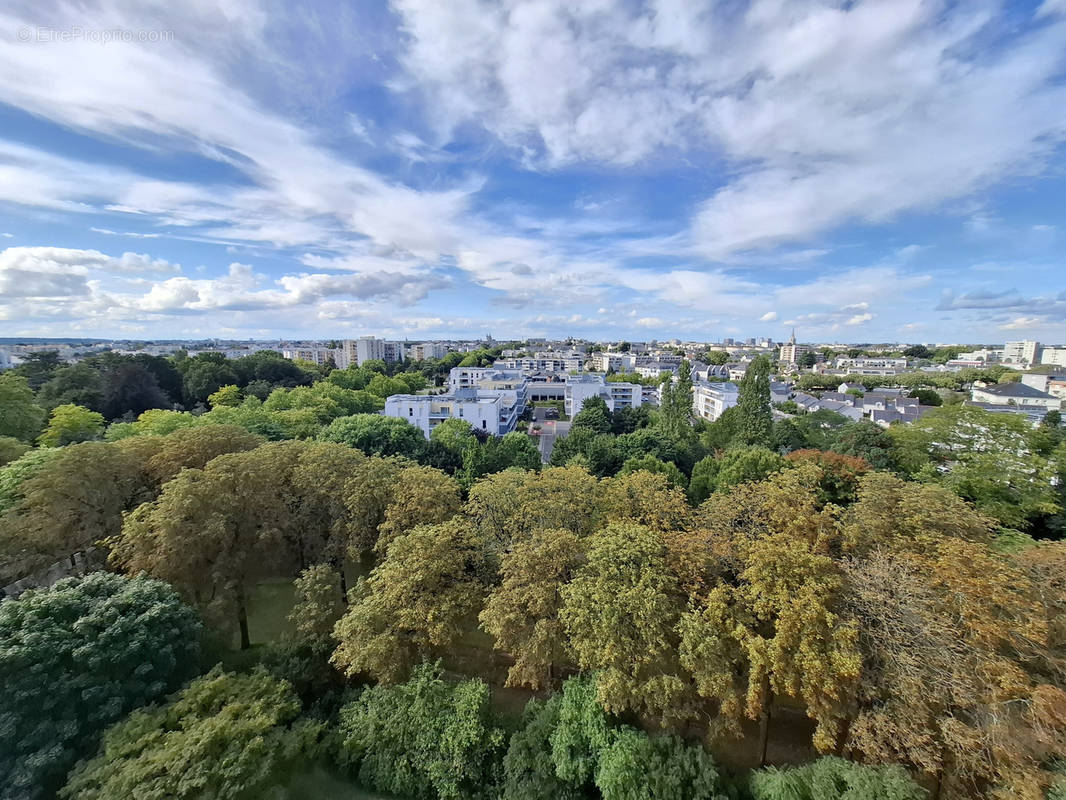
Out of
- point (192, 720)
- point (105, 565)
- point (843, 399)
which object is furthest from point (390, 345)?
point (192, 720)

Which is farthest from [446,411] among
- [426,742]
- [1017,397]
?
[1017,397]

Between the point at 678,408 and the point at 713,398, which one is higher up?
the point at 678,408

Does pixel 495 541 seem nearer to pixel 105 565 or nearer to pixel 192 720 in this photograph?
pixel 192 720

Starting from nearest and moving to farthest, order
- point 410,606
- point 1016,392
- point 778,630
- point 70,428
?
point 778,630
point 410,606
point 70,428
point 1016,392

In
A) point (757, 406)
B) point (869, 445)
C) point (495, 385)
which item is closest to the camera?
point (869, 445)

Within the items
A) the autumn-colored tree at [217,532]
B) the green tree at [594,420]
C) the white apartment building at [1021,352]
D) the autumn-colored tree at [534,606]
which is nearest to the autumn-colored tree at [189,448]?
the autumn-colored tree at [217,532]

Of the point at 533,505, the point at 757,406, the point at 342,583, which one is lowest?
the point at 342,583

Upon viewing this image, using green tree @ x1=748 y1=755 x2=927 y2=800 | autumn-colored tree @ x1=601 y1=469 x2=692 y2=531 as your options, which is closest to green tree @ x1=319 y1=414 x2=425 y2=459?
autumn-colored tree @ x1=601 y1=469 x2=692 y2=531

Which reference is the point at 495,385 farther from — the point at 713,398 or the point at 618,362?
the point at 618,362

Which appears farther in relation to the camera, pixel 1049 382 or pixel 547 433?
pixel 1049 382
